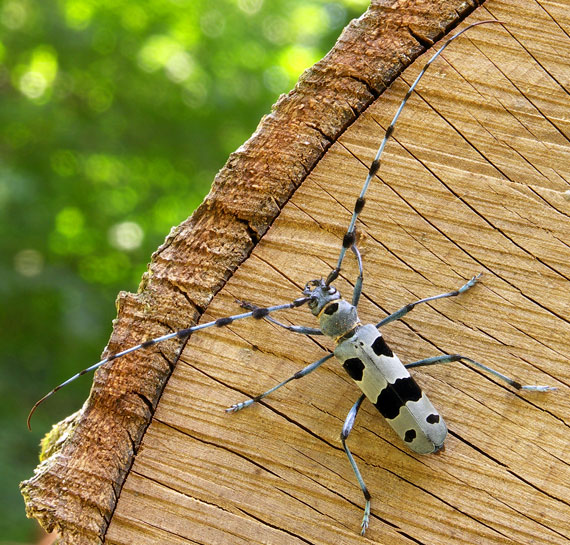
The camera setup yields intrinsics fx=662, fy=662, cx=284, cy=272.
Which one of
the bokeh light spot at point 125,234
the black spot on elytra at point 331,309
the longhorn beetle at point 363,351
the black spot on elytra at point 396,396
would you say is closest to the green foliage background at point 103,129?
the bokeh light spot at point 125,234

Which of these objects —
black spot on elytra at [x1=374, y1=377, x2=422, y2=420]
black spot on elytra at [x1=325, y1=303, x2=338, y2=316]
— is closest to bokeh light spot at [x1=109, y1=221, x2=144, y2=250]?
black spot on elytra at [x1=325, y1=303, x2=338, y2=316]

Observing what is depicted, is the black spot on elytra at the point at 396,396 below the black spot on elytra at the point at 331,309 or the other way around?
below

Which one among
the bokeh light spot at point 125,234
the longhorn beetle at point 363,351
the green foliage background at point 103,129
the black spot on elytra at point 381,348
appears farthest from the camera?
the bokeh light spot at point 125,234

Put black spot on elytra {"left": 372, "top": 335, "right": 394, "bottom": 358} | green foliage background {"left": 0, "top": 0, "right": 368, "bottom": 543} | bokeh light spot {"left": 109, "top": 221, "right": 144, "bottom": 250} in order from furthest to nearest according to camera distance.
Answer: bokeh light spot {"left": 109, "top": 221, "right": 144, "bottom": 250} → green foliage background {"left": 0, "top": 0, "right": 368, "bottom": 543} → black spot on elytra {"left": 372, "top": 335, "right": 394, "bottom": 358}

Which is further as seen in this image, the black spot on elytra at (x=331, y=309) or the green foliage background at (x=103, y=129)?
the green foliage background at (x=103, y=129)

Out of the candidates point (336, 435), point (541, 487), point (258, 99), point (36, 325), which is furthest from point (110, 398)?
point (258, 99)

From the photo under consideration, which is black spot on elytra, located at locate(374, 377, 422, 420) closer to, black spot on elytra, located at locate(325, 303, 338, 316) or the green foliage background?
black spot on elytra, located at locate(325, 303, 338, 316)

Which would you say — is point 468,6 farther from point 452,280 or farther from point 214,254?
point 214,254

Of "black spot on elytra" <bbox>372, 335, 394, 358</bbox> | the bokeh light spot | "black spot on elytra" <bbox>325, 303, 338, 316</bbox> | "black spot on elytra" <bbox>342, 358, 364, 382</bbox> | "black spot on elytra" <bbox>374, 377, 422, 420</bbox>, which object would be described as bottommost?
the bokeh light spot

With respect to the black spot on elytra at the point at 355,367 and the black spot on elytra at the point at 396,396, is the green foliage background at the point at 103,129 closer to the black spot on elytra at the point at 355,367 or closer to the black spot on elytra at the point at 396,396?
the black spot on elytra at the point at 355,367
